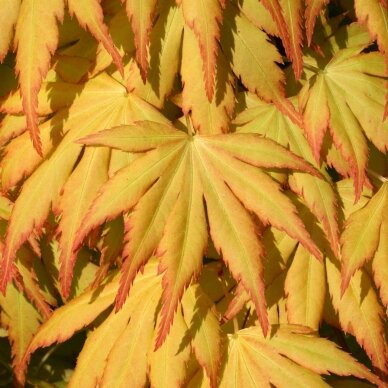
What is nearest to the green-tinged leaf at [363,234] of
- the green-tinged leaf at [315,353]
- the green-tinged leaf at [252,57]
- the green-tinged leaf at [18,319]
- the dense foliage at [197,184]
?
the dense foliage at [197,184]

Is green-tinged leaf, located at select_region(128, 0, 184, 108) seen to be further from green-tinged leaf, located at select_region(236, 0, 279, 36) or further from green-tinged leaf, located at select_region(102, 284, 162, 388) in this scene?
green-tinged leaf, located at select_region(102, 284, 162, 388)

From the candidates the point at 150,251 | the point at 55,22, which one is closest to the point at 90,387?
the point at 150,251

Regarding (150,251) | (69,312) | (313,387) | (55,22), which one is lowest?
(313,387)

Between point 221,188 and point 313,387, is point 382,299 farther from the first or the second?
point 221,188

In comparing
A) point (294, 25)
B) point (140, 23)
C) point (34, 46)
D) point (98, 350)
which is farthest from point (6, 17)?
point (98, 350)

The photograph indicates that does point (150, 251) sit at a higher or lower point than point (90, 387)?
higher

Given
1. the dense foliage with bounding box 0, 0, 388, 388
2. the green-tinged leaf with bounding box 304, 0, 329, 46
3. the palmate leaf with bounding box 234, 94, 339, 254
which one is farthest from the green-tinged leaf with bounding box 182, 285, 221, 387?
the green-tinged leaf with bounding box 304, 0, 329, 46

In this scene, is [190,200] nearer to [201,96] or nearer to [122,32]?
[201,96]
